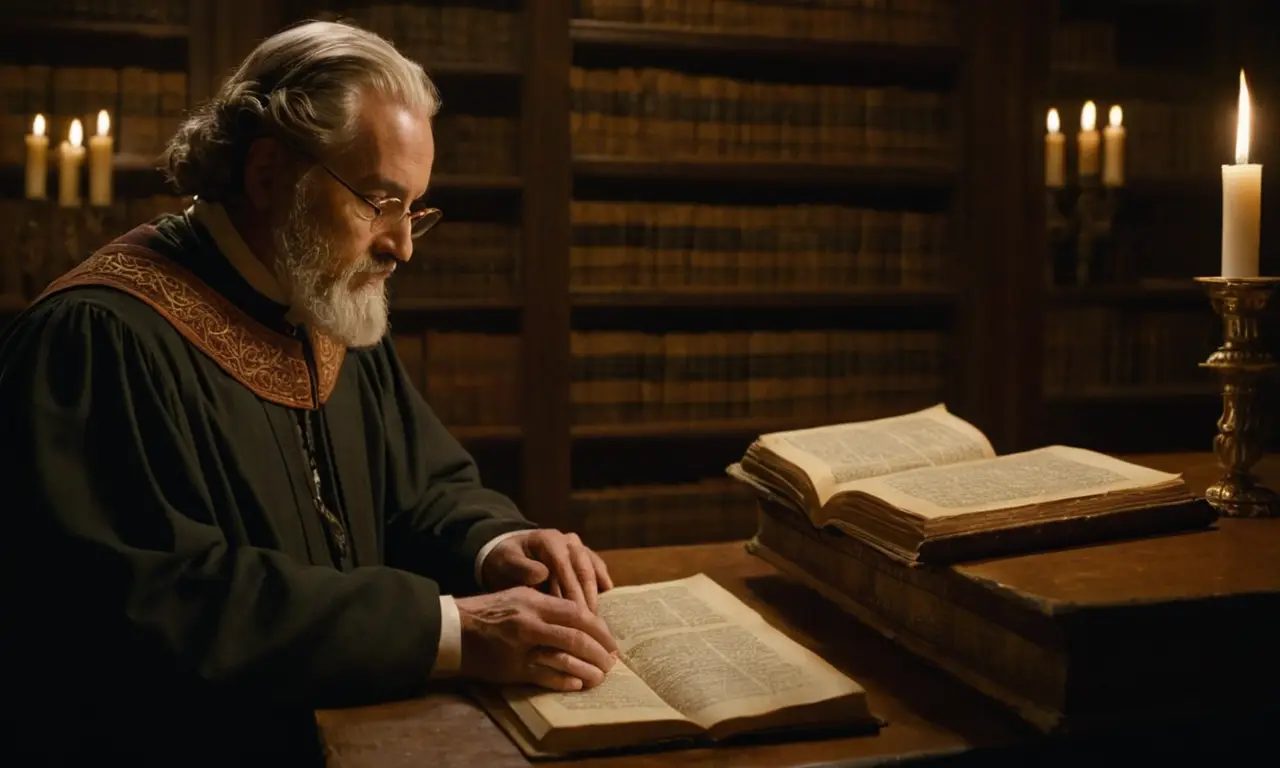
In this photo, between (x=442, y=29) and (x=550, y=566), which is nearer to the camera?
(x=550, y=566)

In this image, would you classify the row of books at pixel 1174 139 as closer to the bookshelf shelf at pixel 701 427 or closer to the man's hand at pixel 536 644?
the bookshelf shelf at pixel 701 427

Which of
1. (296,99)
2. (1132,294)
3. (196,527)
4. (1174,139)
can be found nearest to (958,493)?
(196,527)

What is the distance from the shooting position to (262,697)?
1.26 metres

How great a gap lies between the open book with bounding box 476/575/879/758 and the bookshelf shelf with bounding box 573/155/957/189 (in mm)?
2458

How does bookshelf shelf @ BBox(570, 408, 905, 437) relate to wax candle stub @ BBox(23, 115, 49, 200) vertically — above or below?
below

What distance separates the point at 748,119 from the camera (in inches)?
150

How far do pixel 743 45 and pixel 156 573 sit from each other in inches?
111

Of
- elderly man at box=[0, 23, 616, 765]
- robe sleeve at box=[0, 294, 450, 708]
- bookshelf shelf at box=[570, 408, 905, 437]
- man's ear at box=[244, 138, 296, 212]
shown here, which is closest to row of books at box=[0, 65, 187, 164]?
bookshelf shelf at box=[570, 408, 905, 437]

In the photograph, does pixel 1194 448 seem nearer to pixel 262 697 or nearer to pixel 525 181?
pixel 525 181

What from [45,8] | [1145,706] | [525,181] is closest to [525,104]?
[525,181]

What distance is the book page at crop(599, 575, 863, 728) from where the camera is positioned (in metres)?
1.16

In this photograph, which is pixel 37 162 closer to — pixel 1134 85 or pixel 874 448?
pixel 874 448

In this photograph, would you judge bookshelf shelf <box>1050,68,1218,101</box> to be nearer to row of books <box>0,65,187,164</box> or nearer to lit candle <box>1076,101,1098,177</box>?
lit candle <box>1076,101,1098,177</box>

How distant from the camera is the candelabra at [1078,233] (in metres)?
3.95
